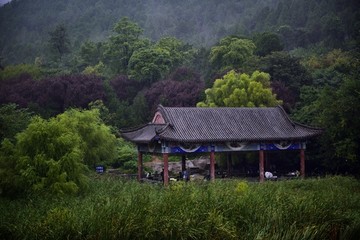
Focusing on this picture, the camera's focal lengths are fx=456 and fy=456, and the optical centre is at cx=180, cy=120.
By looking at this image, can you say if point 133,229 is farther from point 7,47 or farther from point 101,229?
point 7,47

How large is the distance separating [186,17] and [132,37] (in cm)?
5099

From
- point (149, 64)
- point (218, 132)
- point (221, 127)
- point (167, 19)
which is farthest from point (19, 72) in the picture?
point (167, 19)

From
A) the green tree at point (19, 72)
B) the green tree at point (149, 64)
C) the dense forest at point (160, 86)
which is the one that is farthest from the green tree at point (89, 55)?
the green tree at point (149, 64)

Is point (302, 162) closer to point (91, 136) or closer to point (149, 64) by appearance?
point (91, 136)

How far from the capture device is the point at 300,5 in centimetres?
7131

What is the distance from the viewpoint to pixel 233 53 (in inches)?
1725

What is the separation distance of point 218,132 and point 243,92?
7932 mm

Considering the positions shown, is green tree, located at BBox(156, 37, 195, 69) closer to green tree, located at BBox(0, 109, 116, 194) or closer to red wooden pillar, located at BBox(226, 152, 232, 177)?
red wooden pillar, located at BBox(226, 152, 232, 177)

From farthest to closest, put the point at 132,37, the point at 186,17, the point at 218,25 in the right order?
the point at 186,17 < the point at 218,25 < the point at 132,37

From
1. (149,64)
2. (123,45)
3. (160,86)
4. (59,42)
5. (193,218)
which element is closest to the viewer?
(193,218)

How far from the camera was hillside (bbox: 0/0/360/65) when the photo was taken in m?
64.9

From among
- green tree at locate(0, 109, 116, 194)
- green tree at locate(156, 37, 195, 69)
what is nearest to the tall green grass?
green tree at locate(0, 109, 116, 194)

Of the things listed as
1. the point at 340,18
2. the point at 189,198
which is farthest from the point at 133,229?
the point at 340,18

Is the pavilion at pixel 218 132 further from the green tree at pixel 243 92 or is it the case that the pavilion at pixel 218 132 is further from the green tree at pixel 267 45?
the green tree at pixel 267 45
